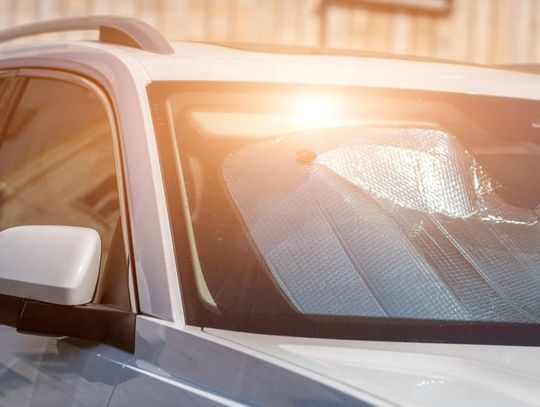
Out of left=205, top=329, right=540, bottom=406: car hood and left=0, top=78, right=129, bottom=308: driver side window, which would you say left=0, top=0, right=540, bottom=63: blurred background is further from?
left=205, top=329, right=540, bottom=406: car hood

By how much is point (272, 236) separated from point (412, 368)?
1.65ft

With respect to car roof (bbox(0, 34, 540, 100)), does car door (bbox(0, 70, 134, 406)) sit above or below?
below

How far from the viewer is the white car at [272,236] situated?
2.03 meters

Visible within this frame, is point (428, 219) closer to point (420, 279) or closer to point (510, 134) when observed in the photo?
point (420, 279)

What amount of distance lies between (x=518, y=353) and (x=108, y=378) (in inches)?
28.7

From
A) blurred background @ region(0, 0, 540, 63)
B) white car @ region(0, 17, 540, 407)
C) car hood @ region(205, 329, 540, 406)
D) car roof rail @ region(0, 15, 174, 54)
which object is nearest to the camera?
car hood @ region(205, 329, 540, 406)

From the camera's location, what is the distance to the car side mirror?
2215 mm

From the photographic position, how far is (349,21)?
1100 cm

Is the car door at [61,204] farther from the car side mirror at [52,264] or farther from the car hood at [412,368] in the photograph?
the car hood at [412,368]

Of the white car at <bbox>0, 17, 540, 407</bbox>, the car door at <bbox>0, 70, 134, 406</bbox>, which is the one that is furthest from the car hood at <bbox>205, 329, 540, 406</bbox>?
the car door at <bbox>0, 70, 134, 406</bbox>

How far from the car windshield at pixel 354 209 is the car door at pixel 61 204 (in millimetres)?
177

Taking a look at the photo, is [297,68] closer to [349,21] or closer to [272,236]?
[272,236]

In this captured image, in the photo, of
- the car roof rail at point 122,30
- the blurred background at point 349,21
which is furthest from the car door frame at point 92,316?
the blurred background at point 349,21

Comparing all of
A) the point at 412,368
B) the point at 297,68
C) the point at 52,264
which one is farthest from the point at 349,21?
the point at 412,368
